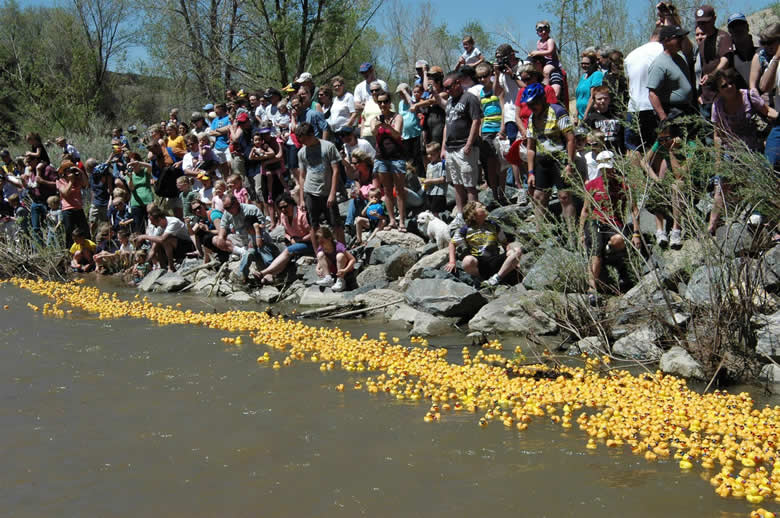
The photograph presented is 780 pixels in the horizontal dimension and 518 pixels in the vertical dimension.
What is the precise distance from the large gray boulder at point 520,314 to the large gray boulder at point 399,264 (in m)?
2.37

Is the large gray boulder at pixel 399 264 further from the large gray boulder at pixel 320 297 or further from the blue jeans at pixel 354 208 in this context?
the blue jeans at pixel 354 208

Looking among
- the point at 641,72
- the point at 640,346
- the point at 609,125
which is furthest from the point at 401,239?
the point at 640,346

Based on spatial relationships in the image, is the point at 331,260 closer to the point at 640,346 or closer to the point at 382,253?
the point at 382,253

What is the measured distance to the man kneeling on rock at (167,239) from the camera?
13.6m

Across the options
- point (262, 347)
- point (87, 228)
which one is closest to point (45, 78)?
point (87, 228)

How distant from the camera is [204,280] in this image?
1255cm

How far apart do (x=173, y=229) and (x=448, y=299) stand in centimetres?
693

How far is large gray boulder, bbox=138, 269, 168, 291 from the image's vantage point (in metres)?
12.9

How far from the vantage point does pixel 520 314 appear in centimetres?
808

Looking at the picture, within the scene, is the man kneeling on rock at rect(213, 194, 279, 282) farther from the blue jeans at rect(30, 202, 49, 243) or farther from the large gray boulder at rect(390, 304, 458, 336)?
the blue jeans at rect(30, 202, 49, 243)

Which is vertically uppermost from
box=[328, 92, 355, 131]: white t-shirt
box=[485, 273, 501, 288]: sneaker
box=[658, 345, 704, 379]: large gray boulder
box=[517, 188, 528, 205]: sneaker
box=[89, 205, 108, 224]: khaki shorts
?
box=[328, 92, 355, 131]: white t-shirt

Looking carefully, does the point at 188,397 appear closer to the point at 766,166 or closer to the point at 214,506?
the point at 214,506

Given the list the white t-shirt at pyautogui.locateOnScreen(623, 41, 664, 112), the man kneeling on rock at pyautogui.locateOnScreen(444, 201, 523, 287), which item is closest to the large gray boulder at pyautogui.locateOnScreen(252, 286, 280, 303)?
the man kneeling on rock at pyautogui.locateOnScreen(444, 201, 523, 287)

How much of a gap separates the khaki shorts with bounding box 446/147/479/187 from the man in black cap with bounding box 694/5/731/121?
309cm
